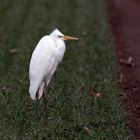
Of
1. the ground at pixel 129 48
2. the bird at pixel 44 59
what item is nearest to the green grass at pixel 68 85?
the ground at pixel 129 48

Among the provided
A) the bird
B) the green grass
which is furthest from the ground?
the bird

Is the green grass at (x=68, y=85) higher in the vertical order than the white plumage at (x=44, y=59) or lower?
lower

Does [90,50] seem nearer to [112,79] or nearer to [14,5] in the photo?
[112,79]

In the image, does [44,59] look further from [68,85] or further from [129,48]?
[129,48]

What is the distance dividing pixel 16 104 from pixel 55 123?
0.82 metres

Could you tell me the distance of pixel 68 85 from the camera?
31.9 feet

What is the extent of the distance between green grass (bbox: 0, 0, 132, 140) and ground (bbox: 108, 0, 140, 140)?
23 centimetres

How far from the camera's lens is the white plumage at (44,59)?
7699 mm

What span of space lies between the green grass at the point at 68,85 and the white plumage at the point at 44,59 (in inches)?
21.4

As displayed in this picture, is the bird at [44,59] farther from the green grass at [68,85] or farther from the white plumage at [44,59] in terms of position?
the green grass at [68,85]

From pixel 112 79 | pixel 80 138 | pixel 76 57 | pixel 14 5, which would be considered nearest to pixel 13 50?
pixel 76 57

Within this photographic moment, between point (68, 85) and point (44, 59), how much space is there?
6.84ft

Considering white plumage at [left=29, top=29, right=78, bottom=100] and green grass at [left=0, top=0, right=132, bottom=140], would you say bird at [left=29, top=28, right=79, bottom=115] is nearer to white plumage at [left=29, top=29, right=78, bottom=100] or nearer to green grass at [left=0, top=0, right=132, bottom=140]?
white plumage at [left=29, top=29, right=78, bottom=100]

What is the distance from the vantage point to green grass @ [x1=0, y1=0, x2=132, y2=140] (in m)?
7.68
